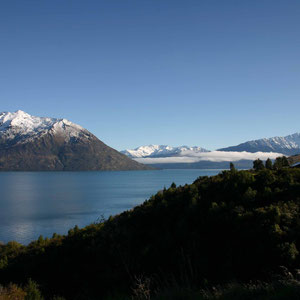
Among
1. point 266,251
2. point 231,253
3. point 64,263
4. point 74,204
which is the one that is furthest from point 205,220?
point 74,204

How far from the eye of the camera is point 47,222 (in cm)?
7206

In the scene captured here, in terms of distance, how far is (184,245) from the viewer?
789 inches

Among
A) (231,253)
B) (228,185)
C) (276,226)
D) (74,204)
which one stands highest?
(228,185)

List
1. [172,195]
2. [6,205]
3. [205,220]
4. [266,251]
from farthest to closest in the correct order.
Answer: [6,205], [172,195], [205,220], [266,251]

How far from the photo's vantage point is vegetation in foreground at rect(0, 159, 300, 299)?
1656cm

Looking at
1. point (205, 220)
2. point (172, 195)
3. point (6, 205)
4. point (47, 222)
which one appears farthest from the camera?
point (6, 205)

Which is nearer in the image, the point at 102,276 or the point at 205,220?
the point at 102,276

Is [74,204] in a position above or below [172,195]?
below

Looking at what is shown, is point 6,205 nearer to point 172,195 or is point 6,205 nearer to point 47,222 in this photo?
point 47,222

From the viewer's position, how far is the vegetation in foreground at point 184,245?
54.3 ft

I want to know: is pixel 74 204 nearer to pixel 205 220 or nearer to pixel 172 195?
pixel 172 195

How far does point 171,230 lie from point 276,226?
7.54 m

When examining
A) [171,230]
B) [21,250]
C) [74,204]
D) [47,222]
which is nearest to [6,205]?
[74,204]

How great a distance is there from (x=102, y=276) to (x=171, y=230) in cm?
578
